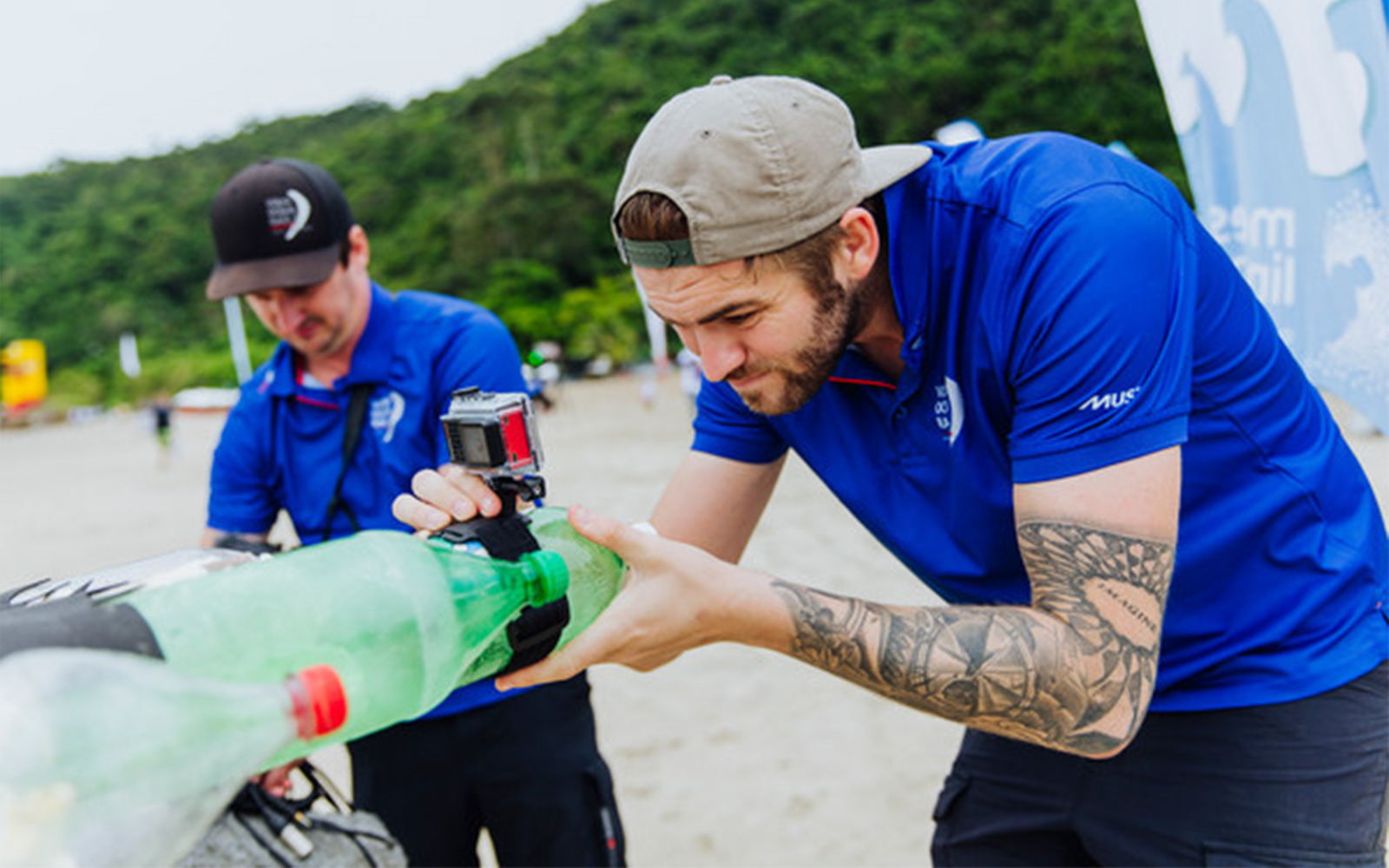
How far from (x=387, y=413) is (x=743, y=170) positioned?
1.55 meters

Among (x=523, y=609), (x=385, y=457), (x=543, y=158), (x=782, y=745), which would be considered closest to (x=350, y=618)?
(x=523, y=609)

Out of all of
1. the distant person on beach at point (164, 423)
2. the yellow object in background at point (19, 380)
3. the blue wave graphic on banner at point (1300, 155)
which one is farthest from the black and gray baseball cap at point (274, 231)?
the yellow object in background at point (19, 380)

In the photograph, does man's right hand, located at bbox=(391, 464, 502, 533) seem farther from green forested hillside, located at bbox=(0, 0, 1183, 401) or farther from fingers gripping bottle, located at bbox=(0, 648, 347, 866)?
green forested hillside, located at bbox=(0, 0, 1183, 401)

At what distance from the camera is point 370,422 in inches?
112

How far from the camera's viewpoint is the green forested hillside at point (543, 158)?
162 feet

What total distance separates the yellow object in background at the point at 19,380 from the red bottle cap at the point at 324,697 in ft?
185

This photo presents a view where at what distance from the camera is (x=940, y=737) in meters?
5.12

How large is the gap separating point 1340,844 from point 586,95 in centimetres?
7500

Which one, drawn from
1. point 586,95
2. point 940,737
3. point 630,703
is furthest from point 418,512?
point 586,95

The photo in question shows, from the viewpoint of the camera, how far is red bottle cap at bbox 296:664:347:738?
103 cm

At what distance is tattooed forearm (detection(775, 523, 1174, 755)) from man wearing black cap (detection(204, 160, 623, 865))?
140cm

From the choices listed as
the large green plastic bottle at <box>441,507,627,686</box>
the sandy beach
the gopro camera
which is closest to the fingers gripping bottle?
the gopro camera

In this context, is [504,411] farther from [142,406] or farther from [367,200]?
[367,200]

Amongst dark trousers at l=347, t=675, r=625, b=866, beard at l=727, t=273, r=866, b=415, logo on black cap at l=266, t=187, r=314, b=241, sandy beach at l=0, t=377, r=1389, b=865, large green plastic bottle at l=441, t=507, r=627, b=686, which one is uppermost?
logo on black cap at l=266, t=187, r=314, b=241
